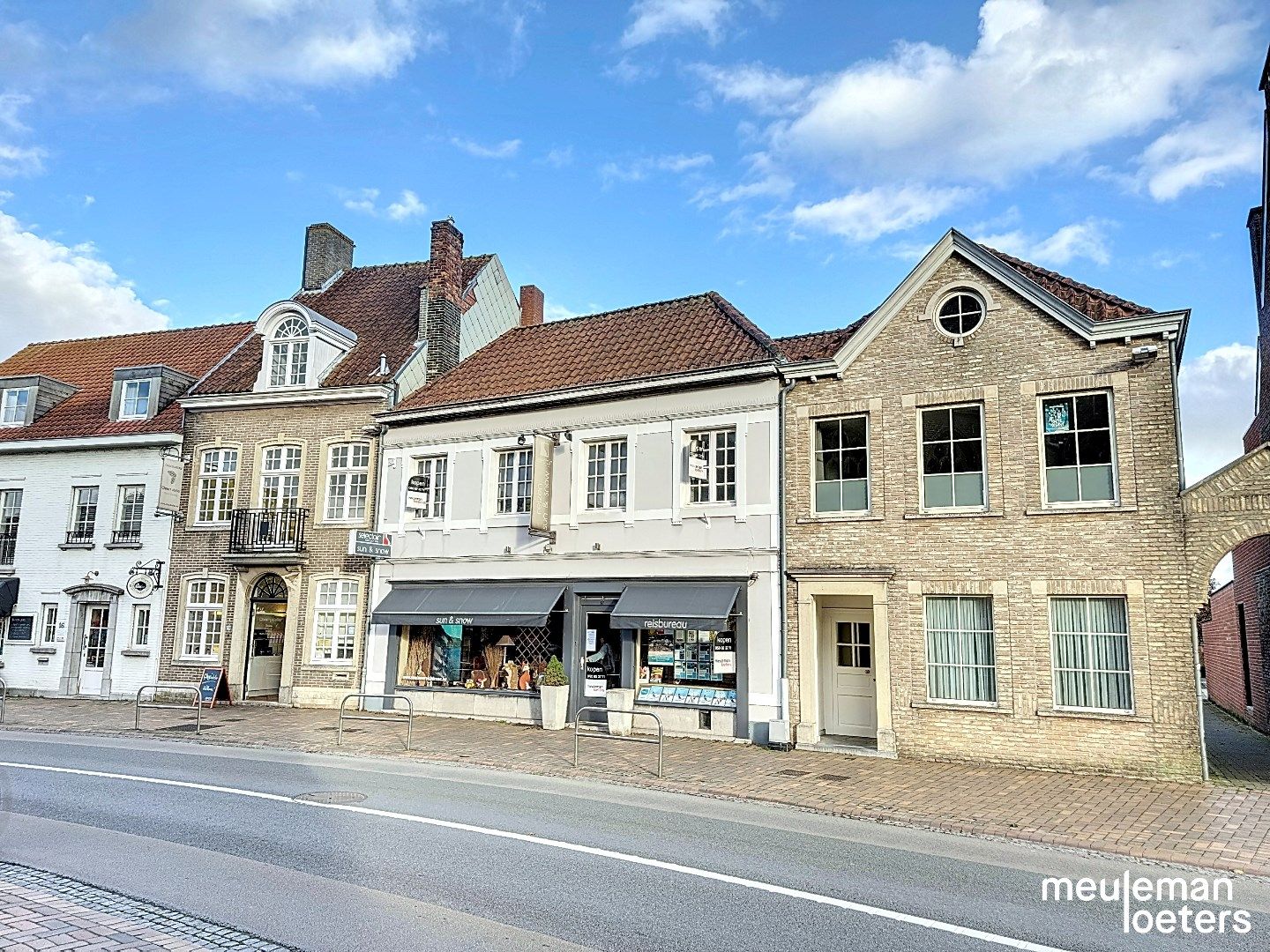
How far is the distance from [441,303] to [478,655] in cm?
943

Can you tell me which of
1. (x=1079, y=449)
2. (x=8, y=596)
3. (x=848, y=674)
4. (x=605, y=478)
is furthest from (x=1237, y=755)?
(x=8, y=596)

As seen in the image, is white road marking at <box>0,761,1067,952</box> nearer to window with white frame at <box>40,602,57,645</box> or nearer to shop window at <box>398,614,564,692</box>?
shop window at <box>398,614,564,692</box>

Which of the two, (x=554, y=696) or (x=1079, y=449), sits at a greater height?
(x=1079, y=449)

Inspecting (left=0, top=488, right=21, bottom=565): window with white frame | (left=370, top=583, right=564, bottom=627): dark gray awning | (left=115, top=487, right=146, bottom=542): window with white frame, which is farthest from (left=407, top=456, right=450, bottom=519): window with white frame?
(left=0, top=488, right=21, bottom=565): window with white frame

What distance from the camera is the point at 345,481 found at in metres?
22.8

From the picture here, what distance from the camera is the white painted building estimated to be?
24.4 metres

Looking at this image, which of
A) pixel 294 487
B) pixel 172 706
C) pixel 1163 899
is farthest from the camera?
pixel 294 487

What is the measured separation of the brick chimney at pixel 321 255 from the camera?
28.6 m

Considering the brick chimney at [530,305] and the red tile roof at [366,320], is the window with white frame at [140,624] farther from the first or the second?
the brick chimney at [530,305]

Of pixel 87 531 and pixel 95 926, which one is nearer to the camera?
pixel 95 926

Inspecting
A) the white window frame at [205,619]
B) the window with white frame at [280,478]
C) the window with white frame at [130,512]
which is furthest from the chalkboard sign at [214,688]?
the window with white frame at [130,512]

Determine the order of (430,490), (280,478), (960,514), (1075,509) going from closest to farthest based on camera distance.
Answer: (1075,509) < (960,514) < (430,490) < (280,478)

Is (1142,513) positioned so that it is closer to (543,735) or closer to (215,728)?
(543,735)

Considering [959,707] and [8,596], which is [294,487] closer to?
[8,596]
